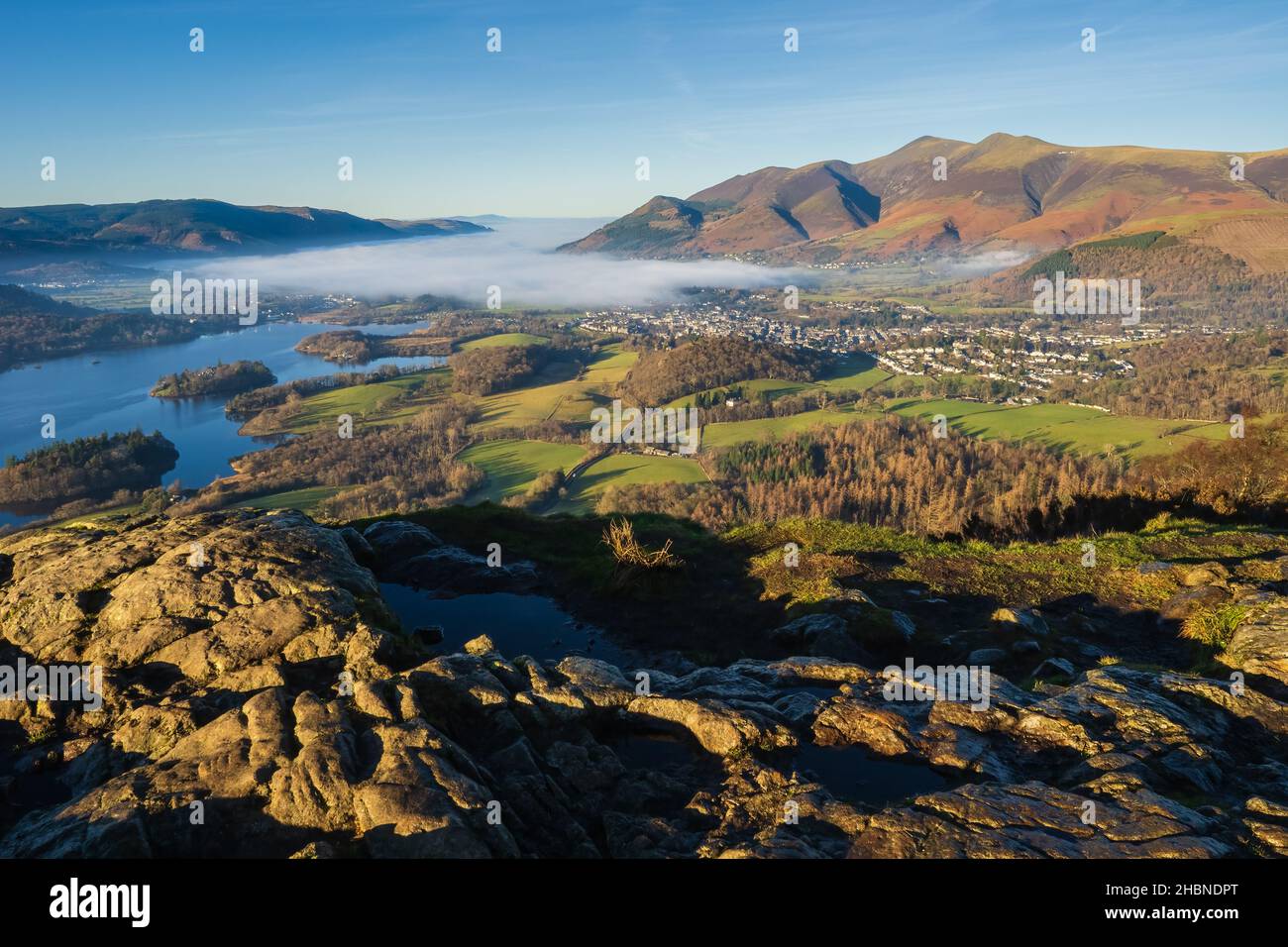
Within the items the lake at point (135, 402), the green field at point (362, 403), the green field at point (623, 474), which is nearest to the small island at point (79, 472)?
the lake at point (135, 402)

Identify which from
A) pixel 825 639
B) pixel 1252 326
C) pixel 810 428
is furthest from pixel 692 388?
pixel 1252 326

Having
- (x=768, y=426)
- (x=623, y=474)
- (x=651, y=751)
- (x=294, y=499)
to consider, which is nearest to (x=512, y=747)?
(x=651, y=751)

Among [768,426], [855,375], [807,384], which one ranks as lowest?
[768,426]

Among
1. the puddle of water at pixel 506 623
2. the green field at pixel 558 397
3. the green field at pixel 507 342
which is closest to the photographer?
the puddle of water at pixel 506 623

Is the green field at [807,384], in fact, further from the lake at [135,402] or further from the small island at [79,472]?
the small island at [79,472]

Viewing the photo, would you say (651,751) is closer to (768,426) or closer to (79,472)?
(79,472)
